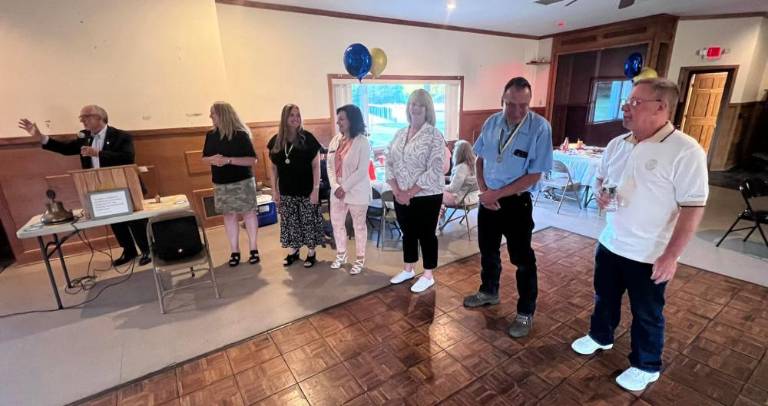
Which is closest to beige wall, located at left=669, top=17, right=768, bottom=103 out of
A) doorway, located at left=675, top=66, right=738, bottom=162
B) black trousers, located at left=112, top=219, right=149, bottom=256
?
doorway, located at left=675, top=66, right=738, bottom=162

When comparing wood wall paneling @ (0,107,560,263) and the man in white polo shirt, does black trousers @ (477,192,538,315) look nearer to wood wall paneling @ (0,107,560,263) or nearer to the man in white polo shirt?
the man in white polo shirt

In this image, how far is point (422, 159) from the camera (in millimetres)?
2340

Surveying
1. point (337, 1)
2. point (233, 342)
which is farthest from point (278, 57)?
point (233, 342)

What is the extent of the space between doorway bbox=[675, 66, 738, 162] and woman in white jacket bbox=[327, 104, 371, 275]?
21.6 feet

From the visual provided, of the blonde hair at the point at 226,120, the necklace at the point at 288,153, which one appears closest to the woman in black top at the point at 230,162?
the blonde hair at the point at 226,120

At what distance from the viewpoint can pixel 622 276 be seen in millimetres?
1743

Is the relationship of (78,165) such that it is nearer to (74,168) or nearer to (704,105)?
(74,168)

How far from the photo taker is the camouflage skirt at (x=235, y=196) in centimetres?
295

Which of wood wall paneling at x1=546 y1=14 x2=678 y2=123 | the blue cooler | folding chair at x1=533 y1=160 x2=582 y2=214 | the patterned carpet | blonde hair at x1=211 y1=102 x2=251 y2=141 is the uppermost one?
wood wall paneling at x1=546 y1=14 x2=678 y2=123

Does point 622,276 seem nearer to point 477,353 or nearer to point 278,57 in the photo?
point 477,353

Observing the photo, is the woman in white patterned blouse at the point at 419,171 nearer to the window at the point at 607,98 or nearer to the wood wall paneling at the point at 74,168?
the wood wall paneling at the point at 74,168

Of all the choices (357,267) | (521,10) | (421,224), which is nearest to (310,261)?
(357,267)

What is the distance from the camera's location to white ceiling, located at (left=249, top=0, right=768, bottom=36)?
14.8ft

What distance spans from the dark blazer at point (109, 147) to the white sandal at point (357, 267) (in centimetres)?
218
